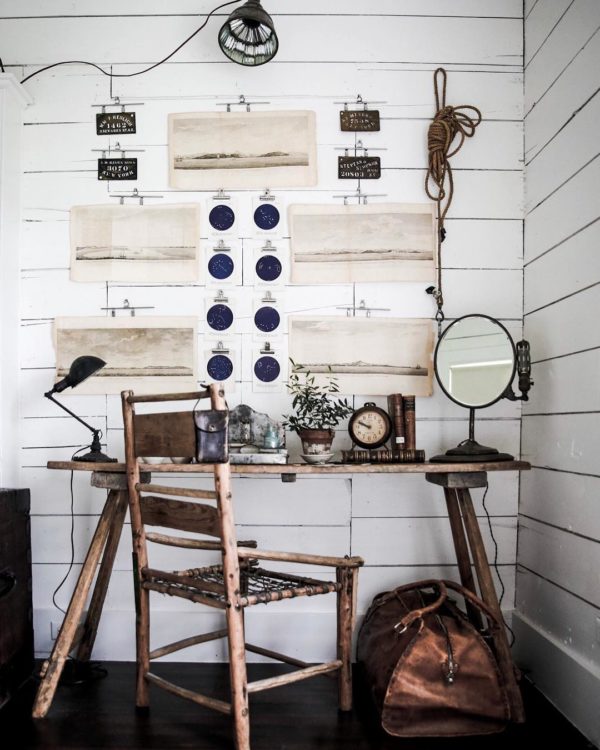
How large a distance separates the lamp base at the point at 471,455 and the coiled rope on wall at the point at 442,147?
1.89ft

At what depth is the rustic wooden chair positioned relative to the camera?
1.66m

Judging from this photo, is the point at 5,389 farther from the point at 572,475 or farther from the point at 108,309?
the point at 572,475

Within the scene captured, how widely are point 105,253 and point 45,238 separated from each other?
268mm

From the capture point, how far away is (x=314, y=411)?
2.44m

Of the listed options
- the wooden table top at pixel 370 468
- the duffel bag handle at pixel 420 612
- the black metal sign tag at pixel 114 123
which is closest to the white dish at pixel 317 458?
the wooden table top at pixel 370 468

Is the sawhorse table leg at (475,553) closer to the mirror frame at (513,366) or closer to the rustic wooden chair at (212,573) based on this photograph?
the mirror frame at (513,366)

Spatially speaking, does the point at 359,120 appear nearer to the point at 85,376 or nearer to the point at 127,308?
the point at 127,308

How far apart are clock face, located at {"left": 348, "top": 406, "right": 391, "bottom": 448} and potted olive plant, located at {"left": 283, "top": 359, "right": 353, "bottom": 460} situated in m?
0.06

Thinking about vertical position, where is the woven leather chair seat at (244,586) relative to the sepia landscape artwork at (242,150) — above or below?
below

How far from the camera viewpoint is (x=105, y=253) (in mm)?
2578

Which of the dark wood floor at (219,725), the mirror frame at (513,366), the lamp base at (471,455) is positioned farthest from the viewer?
the mirror frame at (513,366)

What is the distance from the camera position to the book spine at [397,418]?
2.37 m

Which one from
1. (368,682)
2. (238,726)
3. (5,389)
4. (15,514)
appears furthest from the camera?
→ (5,389)

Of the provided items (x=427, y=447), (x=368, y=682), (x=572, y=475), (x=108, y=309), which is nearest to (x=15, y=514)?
(x=108, y=309)
